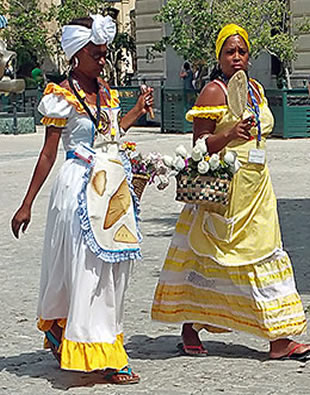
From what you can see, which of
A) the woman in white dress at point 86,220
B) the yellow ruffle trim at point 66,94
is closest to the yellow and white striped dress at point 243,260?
the woman in white dress at point 86,220

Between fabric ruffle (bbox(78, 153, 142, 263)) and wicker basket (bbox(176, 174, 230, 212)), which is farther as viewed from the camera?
wicker basket (bbox(176, 174, 230, 212))

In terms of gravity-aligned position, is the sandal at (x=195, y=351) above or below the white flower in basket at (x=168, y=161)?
below

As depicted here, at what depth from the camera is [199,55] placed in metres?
26.6

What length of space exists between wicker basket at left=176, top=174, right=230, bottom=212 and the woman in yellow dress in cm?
11

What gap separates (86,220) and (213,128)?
969mm

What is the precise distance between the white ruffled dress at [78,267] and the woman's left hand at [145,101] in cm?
19

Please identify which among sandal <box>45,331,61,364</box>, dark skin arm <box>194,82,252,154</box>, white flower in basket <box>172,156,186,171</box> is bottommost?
sandal <box>45,331,61,364</box>

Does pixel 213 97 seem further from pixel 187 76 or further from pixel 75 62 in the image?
pixel 187 76

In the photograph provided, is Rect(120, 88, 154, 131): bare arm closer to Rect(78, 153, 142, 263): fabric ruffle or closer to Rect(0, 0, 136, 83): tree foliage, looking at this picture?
Rect(78, 153, 142, 263): fabric ruffle

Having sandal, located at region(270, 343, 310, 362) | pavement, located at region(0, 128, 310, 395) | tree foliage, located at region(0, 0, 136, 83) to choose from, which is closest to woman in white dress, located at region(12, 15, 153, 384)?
pavement, located at region(0, 128, 310, 395)

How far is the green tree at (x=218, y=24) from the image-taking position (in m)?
26.1

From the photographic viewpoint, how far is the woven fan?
6141mm

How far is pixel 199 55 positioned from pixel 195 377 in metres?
21.0

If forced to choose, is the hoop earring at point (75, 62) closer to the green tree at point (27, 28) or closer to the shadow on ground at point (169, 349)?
the shadow on ground at point (169, 349)
